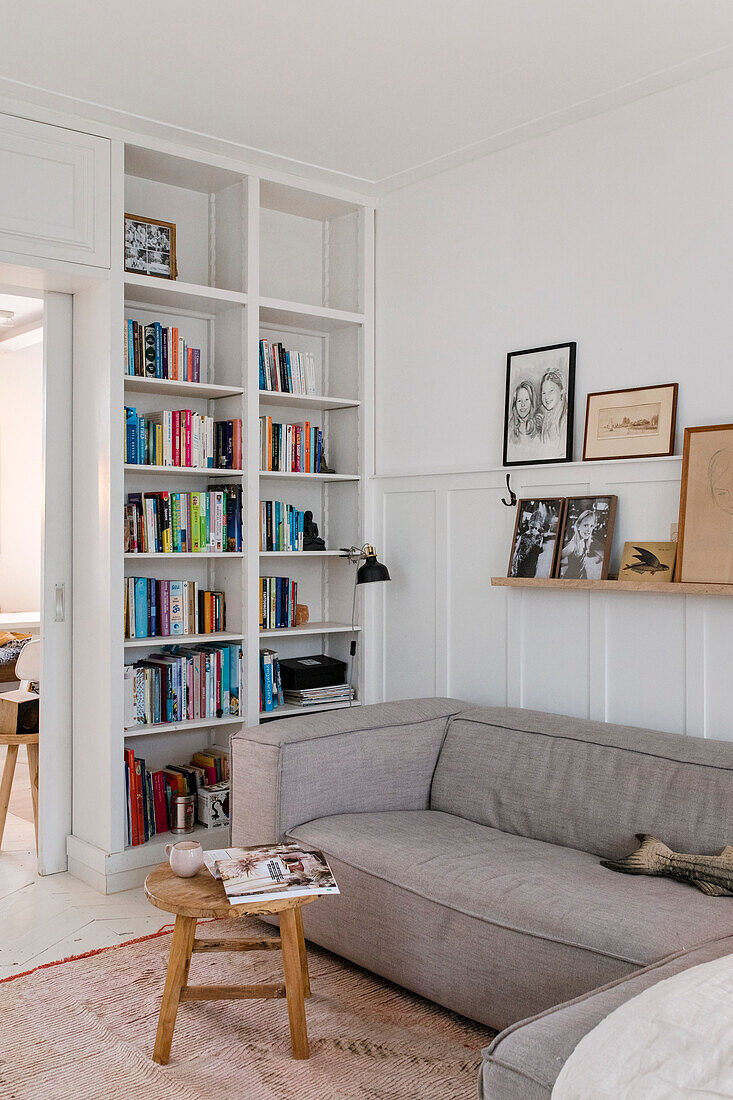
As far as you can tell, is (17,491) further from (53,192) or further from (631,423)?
(631,423)

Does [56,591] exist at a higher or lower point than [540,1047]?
higher

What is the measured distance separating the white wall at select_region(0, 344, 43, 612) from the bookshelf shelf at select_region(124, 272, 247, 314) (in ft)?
10.2

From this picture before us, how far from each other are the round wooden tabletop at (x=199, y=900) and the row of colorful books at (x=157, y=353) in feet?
6.47

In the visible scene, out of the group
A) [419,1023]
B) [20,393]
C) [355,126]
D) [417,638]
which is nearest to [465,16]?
[355,126]

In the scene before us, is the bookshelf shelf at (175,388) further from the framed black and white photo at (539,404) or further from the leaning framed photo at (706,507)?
the leaning framed photo at (706,507)

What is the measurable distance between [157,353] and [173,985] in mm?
2281

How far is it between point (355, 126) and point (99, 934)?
9.53 ft

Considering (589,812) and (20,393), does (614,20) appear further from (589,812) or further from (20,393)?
(20,393)

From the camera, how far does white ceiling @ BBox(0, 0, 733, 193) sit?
2.68 m

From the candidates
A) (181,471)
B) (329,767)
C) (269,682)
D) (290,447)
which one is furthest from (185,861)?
(290,447)

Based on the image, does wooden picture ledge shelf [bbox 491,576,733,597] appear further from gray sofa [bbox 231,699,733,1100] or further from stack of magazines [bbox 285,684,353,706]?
stack of magazines [bbox 285,684,353,706]

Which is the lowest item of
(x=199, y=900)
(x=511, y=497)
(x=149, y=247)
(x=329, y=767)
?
(x=199, y=900)

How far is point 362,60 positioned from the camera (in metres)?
2.95

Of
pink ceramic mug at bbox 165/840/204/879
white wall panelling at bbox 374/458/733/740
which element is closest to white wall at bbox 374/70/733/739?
white wall panelling at bbox 374/458/733/740
